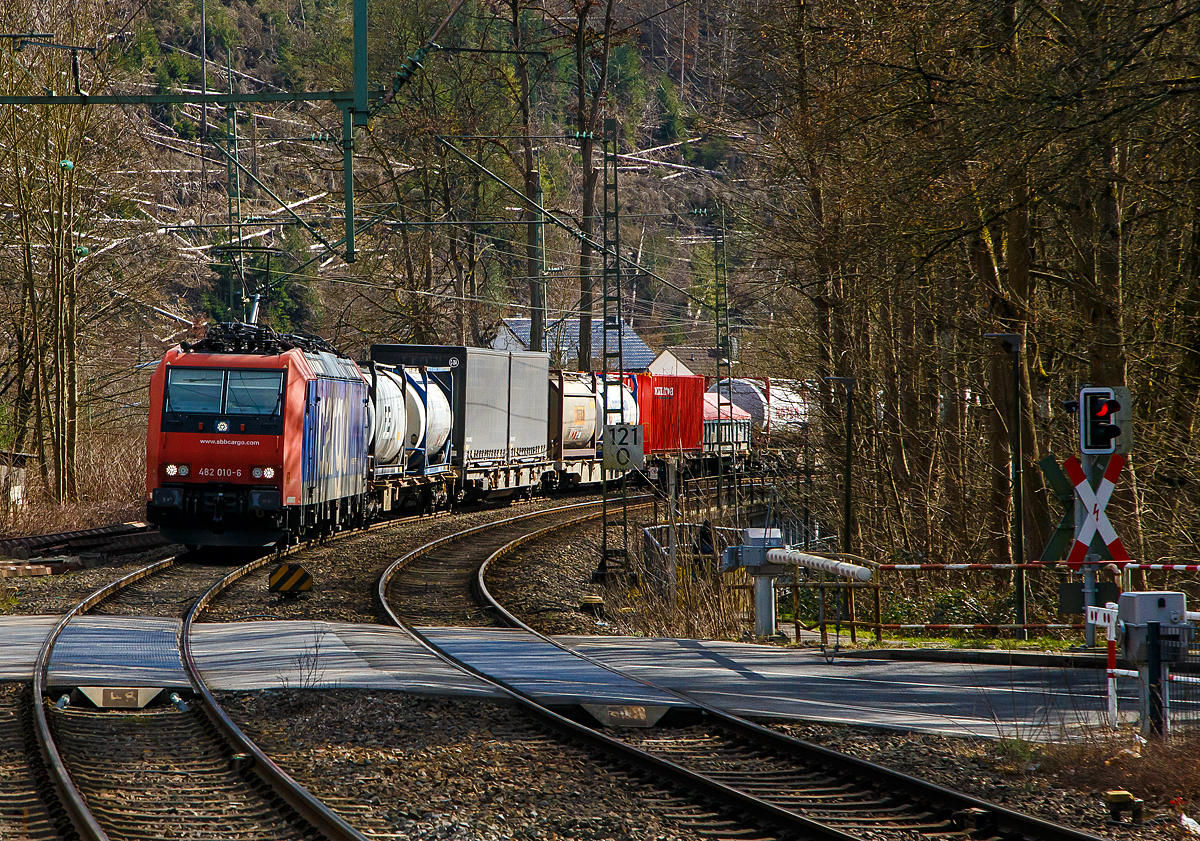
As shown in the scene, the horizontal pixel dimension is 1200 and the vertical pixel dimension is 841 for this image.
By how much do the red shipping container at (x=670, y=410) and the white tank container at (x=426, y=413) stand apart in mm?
11643

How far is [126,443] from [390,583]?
15.5 meters

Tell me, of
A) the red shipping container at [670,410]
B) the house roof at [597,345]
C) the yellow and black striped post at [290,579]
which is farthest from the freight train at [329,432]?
the house roof at [597,345]

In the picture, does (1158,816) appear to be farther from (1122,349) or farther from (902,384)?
(902,384)

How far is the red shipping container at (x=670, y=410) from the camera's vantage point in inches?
1649

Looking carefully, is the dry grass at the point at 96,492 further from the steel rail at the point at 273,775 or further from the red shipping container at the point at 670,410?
the red shipping container at the point at 670,410

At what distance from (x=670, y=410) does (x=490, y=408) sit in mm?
12936

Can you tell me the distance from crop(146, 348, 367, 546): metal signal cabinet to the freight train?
0.02 m

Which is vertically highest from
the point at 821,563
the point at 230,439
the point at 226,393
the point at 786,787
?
the point at 226,393

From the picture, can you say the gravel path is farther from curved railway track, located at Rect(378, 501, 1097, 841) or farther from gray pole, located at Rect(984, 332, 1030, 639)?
gray pole, located at Rect(984, 332, 1030, 639)

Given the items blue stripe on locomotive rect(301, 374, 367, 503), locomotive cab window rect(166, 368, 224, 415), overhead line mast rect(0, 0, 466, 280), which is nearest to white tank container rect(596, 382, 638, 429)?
blue stripe on locomotive rect(301, 374, 367, 503)

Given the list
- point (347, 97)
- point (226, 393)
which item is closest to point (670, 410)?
point (226, 393)

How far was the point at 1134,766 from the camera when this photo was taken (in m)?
7.91

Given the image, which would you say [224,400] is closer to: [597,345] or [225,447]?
[225,447]

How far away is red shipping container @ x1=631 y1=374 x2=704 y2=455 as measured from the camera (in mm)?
41875
